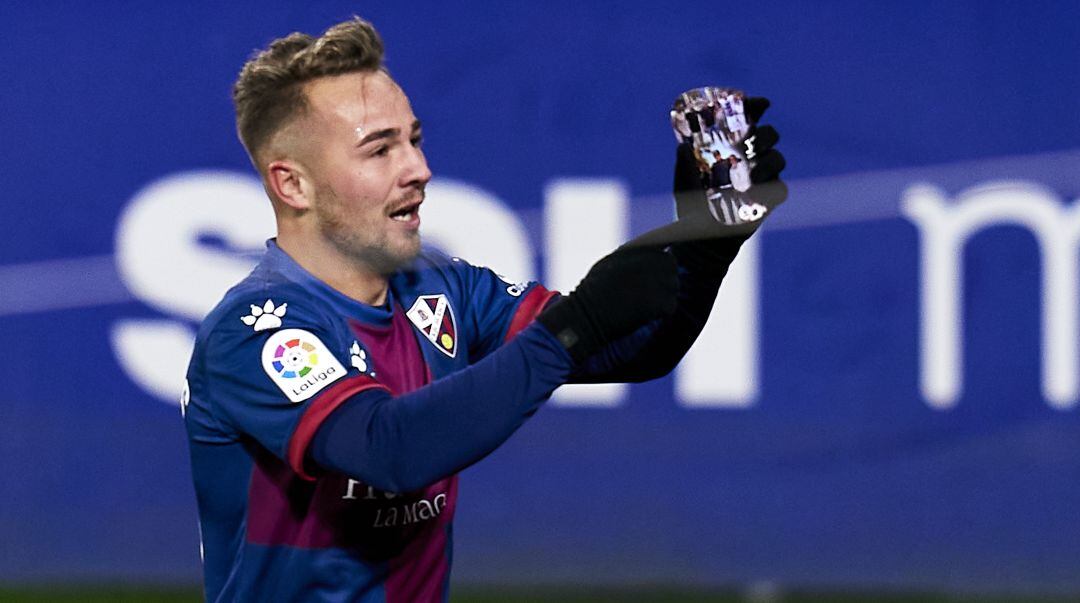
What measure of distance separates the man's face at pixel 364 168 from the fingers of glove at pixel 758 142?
1.79 feet

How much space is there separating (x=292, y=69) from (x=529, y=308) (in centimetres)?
62

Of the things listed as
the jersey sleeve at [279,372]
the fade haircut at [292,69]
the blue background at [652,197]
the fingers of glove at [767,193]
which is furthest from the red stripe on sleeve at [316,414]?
the blue background at [652,197]

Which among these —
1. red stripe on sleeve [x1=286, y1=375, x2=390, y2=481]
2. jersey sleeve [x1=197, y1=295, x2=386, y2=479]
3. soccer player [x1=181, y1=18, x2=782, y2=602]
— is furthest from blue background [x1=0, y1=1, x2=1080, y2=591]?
red stripe on sleeve [x1=286, y1=375, x2=390, y2=481]

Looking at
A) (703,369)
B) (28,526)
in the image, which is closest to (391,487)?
(703,369)

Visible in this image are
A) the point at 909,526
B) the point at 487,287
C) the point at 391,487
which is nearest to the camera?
the point at 391,487

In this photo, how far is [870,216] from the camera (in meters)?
5.44

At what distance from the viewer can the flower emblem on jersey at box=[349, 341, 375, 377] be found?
269 centimetres

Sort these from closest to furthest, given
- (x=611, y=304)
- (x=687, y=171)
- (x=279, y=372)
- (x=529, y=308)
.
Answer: (x=611, y=304) → (x=279, y=372) → (x=687, y=171) → (x=529, y=308)

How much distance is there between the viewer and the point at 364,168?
2840 mm

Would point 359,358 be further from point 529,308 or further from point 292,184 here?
point 529,308

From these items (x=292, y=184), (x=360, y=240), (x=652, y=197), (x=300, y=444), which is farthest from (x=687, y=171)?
(x=652, y=197)

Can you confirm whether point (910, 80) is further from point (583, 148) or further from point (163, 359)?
point (163, 359)

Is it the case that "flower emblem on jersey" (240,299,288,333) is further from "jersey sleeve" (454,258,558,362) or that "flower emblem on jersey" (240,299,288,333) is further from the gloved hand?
the gloved hand

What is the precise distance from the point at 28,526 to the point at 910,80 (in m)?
3.17
